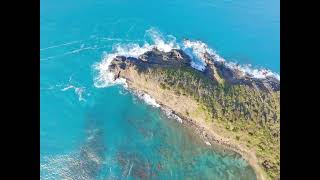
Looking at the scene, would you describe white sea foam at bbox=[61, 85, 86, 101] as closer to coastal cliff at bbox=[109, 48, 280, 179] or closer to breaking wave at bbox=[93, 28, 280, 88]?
breaking wave at bbox=[93, 28, 280, 88]

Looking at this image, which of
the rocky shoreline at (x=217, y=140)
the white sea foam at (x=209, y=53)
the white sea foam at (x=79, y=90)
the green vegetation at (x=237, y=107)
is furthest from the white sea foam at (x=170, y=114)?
the white sea foam at (x=79, y=90)

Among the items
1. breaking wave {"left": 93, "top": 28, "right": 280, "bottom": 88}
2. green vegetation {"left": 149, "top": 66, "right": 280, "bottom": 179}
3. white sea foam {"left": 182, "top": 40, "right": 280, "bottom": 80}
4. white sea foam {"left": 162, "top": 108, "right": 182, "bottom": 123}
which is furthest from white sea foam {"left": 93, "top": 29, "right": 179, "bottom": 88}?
white sea foam {"left": 162, "top": 108, "right": 182, "bottom": 123}

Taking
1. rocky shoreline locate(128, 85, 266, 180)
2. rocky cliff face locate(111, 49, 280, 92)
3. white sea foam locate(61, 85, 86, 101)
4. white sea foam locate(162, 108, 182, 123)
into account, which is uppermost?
rocky cliff face locate(111, 49, 280, 92)

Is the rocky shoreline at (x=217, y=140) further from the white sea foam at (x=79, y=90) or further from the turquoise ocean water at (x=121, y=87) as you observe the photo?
the white sea foam at (x=79, y=90)

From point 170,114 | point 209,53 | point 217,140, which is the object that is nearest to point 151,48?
point 209,53
